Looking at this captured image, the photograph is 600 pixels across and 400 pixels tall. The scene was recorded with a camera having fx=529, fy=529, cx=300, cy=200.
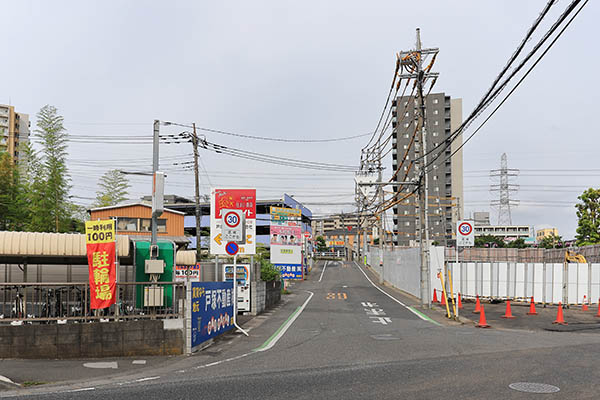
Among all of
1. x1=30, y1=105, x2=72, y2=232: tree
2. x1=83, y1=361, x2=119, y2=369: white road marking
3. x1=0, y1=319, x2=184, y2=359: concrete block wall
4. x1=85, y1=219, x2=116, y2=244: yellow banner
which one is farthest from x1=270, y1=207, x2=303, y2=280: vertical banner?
x1=83, y1=361, x2=119, y2=369: white road marking

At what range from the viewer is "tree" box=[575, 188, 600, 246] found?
4656 centimetres

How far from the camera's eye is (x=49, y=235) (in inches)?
617

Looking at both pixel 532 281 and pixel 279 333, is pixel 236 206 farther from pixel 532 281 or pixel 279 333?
pixel 532 281

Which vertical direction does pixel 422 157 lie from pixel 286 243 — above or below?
above

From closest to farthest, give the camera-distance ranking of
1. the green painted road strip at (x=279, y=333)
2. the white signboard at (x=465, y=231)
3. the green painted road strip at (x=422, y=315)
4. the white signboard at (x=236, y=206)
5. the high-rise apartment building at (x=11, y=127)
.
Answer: the green painted road strip at (x=279, y=333), the green painted road strip at (x=422, y=315), the white signboard at (x=236, y=206), the white signboard at (x=465, y=231), the high-rise apartment building at (x=11, y=127)

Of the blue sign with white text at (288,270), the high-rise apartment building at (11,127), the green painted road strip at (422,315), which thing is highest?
the high-rise apartment building at (11,127)

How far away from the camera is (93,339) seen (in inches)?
446

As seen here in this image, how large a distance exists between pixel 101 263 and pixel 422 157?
1696 cm

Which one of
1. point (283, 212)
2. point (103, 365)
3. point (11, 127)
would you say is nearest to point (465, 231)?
point (103, 365)

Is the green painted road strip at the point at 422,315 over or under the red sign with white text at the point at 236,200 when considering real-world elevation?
under

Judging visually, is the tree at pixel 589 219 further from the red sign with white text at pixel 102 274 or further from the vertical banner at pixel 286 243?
the red sign with white text at pixel 102 274

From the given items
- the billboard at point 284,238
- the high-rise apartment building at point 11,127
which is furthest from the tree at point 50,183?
the high-rise apartment building at point 11,127

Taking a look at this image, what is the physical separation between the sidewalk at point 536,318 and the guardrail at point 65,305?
11.0 m

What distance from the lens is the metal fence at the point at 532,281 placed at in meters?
24.3
